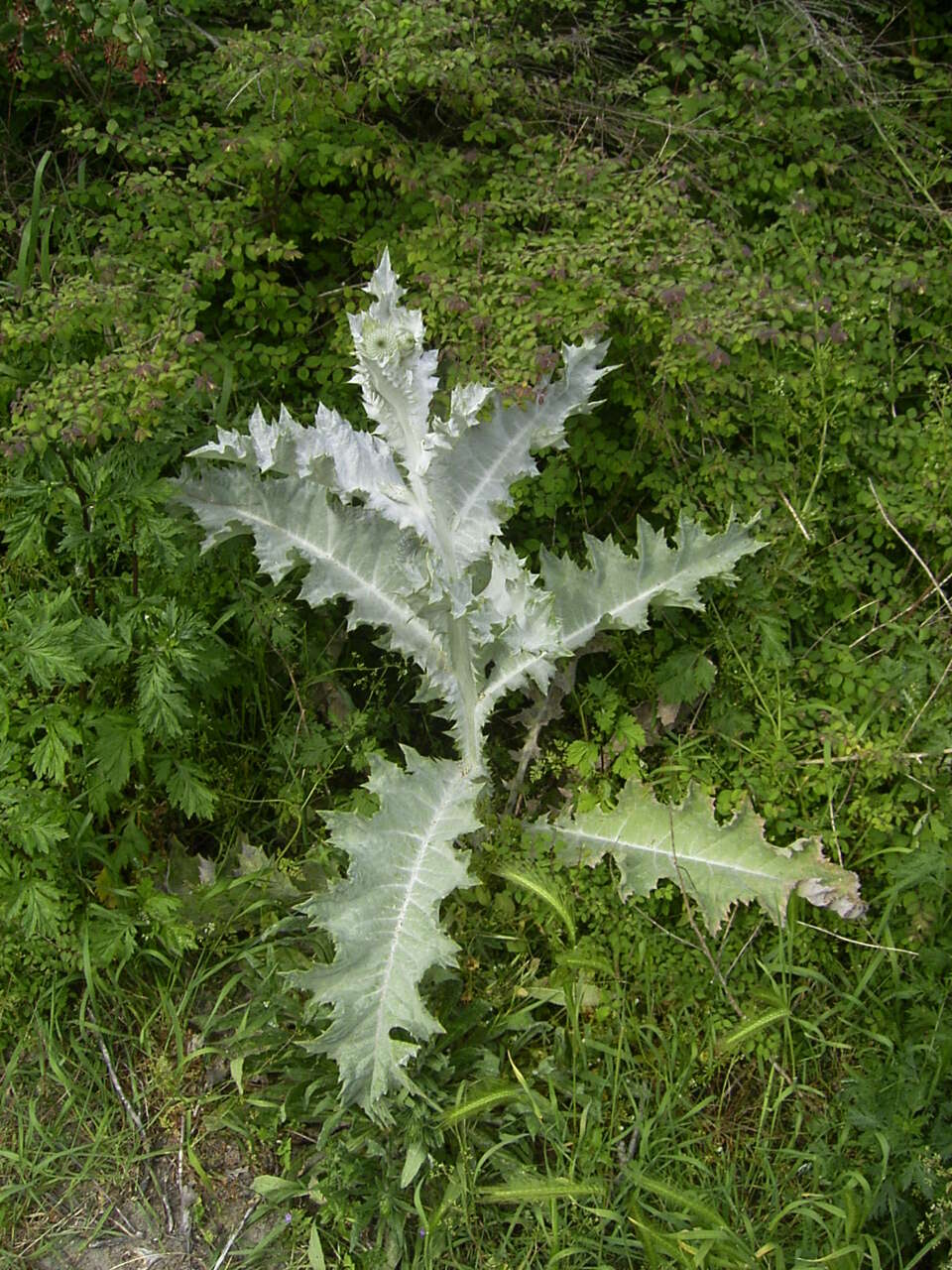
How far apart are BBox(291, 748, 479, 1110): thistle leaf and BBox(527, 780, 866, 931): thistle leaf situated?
0.38m

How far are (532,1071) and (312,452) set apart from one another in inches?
60.1

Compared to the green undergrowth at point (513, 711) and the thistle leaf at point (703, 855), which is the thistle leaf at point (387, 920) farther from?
the thistle leaf at point (703, 855)

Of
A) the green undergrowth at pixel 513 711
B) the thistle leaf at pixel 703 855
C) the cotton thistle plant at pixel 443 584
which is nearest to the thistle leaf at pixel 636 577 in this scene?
the cotton thistle plant at pixel 443 584

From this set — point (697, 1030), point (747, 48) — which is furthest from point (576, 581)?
point (747, 48)

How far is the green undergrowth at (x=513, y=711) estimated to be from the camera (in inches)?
96.6

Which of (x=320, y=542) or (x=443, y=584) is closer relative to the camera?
(x=443, y=584)

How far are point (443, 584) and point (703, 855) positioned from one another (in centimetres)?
94

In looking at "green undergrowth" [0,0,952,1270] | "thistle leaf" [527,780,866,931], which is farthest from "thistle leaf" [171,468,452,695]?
"thistle leaf" [527,780,866,931]

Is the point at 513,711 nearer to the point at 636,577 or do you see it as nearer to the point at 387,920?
the point at 636,577

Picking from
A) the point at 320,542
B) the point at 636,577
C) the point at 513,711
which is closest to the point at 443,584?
the point at 320,542

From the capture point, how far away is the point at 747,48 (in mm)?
3350

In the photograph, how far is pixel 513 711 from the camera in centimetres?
322

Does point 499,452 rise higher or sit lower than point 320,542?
higher

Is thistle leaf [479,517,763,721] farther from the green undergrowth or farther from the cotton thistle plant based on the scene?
the green undergrowth
